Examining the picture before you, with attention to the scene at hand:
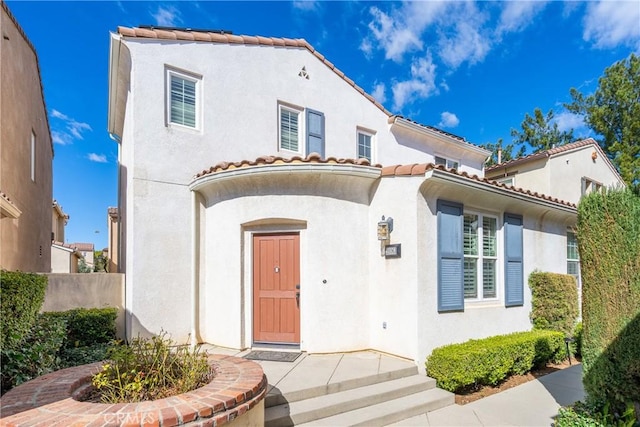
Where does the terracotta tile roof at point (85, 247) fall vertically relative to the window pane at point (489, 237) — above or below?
below

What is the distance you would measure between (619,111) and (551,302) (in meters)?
23.4

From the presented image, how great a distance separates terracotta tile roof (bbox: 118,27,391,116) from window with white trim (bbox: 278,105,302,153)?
2074 mm

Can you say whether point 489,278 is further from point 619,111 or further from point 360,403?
point 619,111

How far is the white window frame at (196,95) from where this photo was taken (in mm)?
8820

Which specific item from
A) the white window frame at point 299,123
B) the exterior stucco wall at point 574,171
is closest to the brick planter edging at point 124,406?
the white window frame at point 299,123

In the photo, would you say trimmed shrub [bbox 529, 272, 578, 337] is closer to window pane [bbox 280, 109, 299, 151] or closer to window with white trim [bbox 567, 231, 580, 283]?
window with white trim [bbox 567, 231, 580, 283]

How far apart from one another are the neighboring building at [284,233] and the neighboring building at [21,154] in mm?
2714

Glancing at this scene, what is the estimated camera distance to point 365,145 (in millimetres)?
13016

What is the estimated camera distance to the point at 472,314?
27.2 feet

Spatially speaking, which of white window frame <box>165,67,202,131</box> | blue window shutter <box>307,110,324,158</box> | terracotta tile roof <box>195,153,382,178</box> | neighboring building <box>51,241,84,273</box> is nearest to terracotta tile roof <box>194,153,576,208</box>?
terracotta tile roof <box>195,153,382,178</box>

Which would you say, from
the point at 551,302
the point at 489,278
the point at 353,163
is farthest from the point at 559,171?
the point at 353,163

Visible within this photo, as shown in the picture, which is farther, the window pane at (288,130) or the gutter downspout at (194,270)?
the window pane at (288,130)

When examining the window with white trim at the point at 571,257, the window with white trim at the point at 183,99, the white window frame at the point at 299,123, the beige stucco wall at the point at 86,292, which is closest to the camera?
the beige stucco wall at the point at 86,292

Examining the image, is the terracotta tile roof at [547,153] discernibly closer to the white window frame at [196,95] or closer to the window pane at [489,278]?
the window pane at [489,278]
